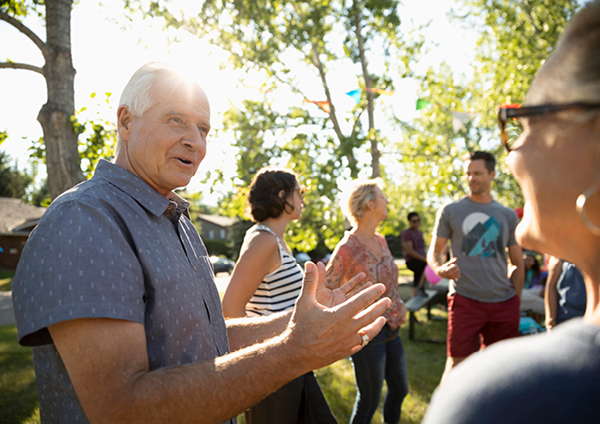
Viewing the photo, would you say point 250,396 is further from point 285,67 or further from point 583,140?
point 285,67

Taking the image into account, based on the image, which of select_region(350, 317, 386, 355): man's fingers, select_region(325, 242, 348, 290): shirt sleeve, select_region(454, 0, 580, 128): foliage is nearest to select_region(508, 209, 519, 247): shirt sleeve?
select_region(325, 242, 348, 290): shirt sleeve

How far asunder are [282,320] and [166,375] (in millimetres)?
817

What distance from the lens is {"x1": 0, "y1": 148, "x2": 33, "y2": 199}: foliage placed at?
39.4 metres

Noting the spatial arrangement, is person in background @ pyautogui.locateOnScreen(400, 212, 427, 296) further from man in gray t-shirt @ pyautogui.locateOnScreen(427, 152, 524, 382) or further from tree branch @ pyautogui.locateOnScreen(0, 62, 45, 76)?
tree branch @ pyautogui.locateOnScreen(0, 62, 45, 76)

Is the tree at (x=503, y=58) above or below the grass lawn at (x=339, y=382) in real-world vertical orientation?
above

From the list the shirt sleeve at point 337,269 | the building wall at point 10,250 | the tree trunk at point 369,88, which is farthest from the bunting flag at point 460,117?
the building wall at point 10,250

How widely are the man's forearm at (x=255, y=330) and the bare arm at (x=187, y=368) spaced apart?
619 mm

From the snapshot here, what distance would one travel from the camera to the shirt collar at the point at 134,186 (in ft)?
4.52

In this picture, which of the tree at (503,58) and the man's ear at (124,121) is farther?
the tree at (503,58)

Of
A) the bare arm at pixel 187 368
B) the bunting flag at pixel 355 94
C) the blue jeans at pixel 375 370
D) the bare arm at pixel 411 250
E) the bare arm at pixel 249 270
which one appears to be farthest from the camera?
the bare arm at pixel 411 250

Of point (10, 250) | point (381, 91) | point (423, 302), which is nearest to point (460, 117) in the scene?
point (381, 91)

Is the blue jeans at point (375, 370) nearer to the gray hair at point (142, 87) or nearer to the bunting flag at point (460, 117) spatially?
the gray hair at point (142, 87)

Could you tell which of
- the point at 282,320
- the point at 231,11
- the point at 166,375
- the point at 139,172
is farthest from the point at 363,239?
the point at 231,11

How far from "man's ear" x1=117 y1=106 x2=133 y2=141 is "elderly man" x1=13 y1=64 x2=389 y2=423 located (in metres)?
0.02
